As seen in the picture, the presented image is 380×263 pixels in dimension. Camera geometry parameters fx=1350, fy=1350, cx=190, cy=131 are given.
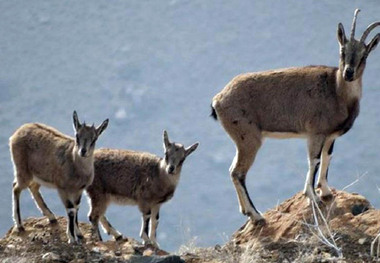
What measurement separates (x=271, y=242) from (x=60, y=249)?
257 cm

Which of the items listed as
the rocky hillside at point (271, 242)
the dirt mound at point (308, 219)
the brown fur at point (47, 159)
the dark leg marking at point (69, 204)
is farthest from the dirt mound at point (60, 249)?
the dirt mound at point (308, 219)

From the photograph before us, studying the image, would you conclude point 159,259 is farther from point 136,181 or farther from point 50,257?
point 136,181

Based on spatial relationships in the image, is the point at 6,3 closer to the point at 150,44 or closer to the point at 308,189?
the point at 150,44

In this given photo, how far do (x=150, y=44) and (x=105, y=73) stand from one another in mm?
2503

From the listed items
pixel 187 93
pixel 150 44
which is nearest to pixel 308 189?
pixel 187 93

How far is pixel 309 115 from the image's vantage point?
17719 millimetres

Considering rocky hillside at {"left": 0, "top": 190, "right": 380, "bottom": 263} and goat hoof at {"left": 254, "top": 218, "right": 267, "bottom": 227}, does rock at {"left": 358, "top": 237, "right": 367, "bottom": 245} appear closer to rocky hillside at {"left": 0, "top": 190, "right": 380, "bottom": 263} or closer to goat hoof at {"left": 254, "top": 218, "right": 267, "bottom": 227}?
rocky hillside at {"left": 0, "top": 190, "right": 380, "bottom": 263}

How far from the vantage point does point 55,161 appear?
1773 centimetres

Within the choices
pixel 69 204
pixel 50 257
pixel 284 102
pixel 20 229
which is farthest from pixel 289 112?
pixel 50 257

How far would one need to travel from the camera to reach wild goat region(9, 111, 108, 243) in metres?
17.6

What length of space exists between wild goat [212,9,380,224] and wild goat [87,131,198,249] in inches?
50.0

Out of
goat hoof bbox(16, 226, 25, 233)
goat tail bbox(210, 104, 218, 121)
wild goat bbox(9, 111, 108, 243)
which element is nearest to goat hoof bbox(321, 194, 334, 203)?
goat tail bbox(210, 104, 218, 121)

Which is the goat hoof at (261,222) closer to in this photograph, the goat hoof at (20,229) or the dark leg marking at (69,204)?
the dark leg marking at (69,204)

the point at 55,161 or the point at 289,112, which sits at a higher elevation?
the point at 289,112
